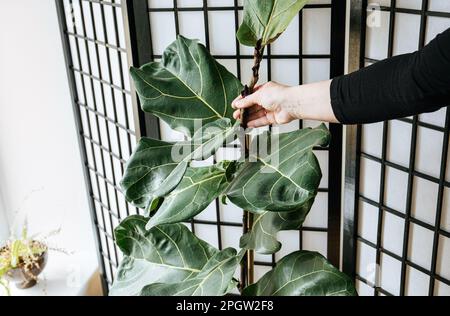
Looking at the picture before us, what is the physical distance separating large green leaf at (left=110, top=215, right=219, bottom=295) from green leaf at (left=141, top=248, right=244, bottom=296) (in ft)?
0.47

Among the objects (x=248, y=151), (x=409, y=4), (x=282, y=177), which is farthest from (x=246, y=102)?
(x=409, y=4)

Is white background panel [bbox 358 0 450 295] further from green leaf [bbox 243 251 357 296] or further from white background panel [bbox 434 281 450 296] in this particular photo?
green leaf [bbox 243 251 357 296]

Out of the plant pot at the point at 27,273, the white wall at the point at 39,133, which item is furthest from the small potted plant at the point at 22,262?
the white wall at the point at 39,133

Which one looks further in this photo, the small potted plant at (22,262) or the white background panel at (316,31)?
the small potted plant at (22,262)

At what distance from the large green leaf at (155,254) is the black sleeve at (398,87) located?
568 millimetres

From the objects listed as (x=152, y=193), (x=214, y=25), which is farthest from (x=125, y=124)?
(x=152, y=193)

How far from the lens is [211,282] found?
115 cm

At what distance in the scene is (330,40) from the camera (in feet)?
4.66

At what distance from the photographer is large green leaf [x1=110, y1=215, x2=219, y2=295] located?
1377 mm

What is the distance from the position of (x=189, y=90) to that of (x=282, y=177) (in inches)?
14.5

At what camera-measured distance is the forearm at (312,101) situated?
1030 mm

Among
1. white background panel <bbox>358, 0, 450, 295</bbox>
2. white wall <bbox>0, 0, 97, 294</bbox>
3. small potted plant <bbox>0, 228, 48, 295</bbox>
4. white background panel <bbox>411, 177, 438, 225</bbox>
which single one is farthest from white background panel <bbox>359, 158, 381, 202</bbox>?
small potted plant <bbox>0, 228, 48, 295</bbox>

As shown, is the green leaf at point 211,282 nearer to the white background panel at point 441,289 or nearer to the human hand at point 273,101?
the human hand at point 273,101
